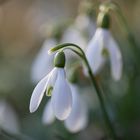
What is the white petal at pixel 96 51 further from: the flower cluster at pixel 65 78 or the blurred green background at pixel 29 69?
the blurred green background at pixel 29 69

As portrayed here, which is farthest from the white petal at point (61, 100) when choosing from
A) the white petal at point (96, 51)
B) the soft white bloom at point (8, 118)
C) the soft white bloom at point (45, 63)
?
the soft white bloom at point (45, 63)

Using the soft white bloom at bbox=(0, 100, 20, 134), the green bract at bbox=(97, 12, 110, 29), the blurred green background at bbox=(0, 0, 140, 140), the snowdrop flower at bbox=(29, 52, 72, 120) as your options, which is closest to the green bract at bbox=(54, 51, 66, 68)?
the snowdrop flower at bbox=(29, 52, 72, 120)

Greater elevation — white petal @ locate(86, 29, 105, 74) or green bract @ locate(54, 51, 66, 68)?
green bract @ locate(54, 51, 66, 68)

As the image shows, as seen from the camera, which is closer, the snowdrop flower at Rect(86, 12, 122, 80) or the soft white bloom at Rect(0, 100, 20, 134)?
the snowdrop flower at Rect(86, 12, 122, 80)

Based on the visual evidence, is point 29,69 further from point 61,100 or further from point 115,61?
point 61,100

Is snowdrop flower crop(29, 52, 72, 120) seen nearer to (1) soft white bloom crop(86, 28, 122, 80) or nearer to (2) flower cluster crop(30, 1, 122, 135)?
(2) flower cluster crop(30, 1, 122, 135)

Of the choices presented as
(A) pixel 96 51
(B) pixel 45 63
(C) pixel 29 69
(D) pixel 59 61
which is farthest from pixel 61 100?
(C) pixel 29 69

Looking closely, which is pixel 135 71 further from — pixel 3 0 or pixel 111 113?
pixel 3 0
